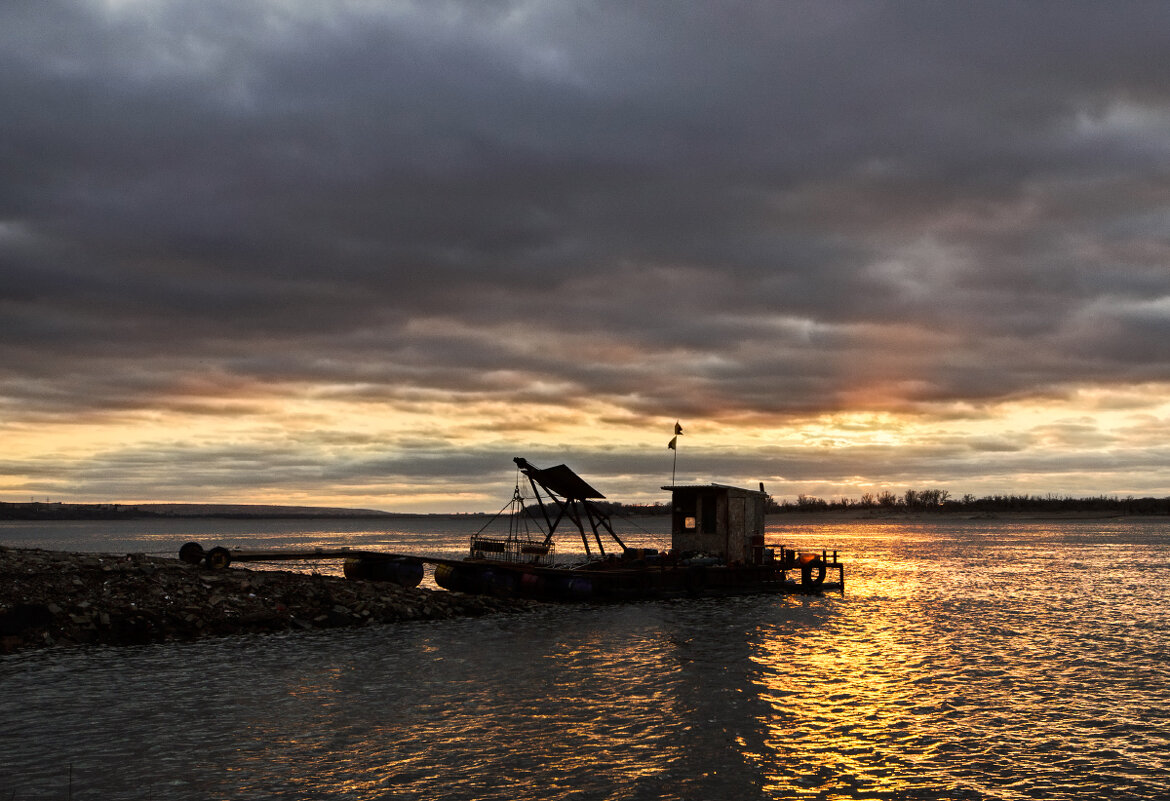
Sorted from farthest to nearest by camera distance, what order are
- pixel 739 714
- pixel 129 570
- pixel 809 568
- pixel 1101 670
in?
pixel 809 568 < pixel 129 570 < pixel 1101 670 < pixel 739 714

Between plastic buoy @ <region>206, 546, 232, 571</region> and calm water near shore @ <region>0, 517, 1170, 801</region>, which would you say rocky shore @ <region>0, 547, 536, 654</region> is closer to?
plastic buoy @ <region>206, 546, 232, 571</region>

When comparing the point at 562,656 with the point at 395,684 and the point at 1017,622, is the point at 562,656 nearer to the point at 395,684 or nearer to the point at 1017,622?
the point at 395,684

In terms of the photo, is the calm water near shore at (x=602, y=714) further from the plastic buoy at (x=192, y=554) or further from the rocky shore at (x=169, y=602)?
the plastic buoy at (x=192, y=554)

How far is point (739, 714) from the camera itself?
2192 centimetres

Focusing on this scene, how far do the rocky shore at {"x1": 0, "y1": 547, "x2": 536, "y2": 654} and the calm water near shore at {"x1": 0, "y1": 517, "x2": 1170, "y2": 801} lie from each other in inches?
59.6

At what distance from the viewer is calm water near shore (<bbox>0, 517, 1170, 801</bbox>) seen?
54.0 ft

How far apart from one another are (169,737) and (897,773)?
15.2 metres

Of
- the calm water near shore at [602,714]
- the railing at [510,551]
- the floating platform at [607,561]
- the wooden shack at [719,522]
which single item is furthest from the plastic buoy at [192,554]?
the wooden shack at [719,522]

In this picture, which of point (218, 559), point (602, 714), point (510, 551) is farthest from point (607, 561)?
point (602, 714)

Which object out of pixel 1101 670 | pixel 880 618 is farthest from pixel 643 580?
pixel 1101 670

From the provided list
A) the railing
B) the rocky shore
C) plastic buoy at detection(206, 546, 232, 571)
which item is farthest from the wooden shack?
plastic buoy at detection(206, 546, 232, 571)

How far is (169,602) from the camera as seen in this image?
3375 cm

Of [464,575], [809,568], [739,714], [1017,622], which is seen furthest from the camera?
[809,568]

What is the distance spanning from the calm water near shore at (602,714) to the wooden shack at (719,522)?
11.1 metres
